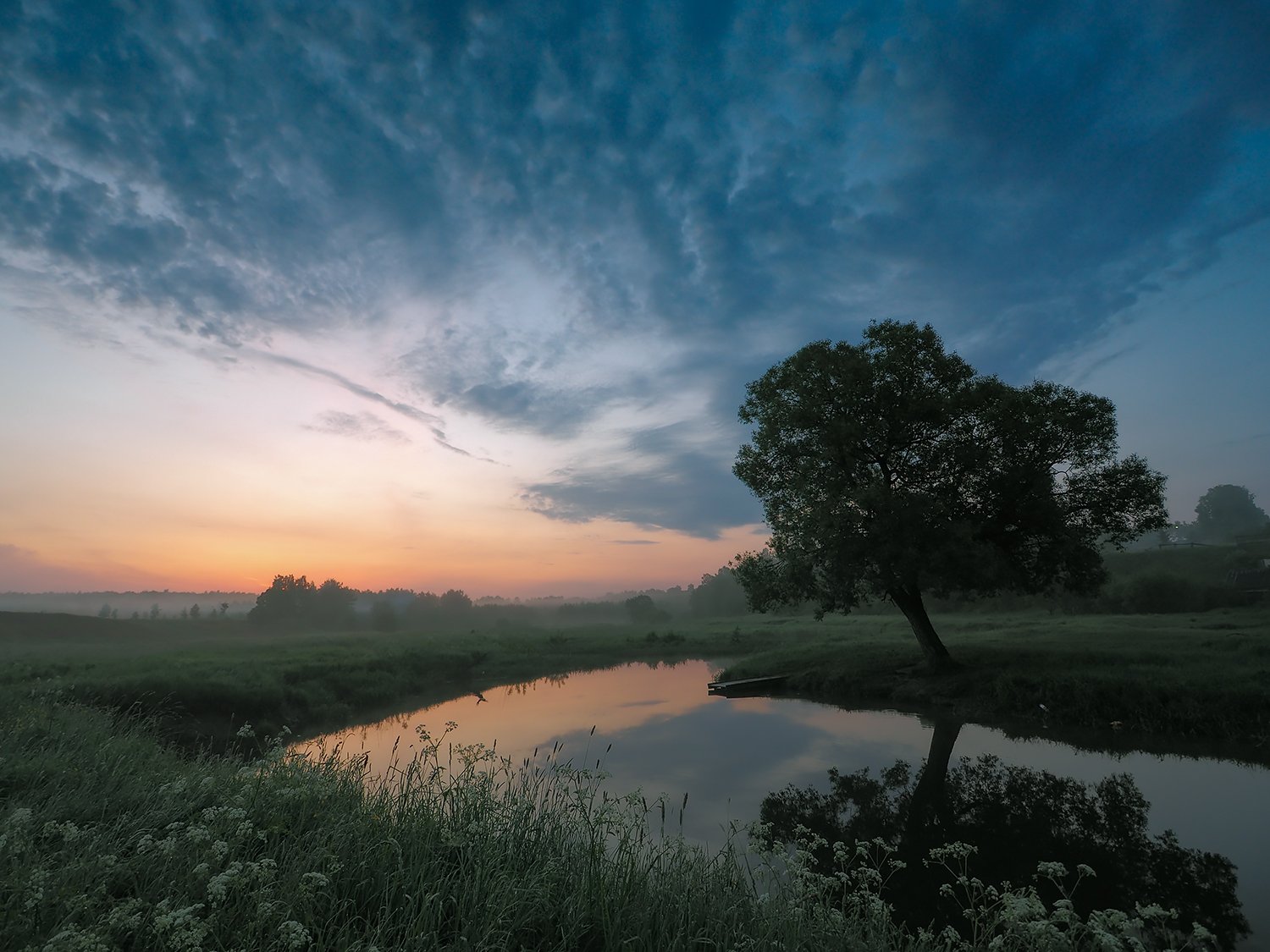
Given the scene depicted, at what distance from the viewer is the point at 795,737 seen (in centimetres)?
1883

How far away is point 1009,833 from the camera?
10.5 m

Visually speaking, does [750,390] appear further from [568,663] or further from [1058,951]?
[568,663]

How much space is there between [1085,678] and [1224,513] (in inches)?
8185

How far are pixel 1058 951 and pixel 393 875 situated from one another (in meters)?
5.56

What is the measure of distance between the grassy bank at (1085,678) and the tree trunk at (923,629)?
628 mm

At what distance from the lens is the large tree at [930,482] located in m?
22.4

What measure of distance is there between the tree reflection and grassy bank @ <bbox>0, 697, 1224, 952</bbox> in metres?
0.90

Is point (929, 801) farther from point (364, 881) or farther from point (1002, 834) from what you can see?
point (364, 881)

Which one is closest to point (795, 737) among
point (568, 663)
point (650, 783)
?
point (650, 783)

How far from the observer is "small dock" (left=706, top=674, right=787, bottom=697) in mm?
28984

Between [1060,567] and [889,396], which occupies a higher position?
[889,396]

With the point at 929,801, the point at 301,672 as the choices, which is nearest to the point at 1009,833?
the point at 929,801

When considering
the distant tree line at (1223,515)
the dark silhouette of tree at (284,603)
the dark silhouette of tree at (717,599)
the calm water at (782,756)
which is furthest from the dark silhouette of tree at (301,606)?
the distant tree line at (1223,515)

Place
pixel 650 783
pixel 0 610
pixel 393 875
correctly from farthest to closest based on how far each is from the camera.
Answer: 1. pixel 0 610
2. pixel 650 783
3. pixel 393 875
